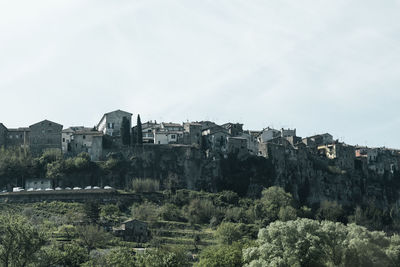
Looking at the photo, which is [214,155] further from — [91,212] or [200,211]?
[91,212]

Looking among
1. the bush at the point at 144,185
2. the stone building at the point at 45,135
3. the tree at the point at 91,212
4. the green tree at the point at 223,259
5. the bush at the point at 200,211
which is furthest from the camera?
the stone building at the point at 45,135

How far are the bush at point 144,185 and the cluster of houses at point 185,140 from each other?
354 inches

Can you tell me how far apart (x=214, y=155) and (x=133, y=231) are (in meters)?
27.4

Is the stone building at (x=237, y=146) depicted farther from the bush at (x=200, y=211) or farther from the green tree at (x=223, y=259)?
the green tree at (x=223, y=259)

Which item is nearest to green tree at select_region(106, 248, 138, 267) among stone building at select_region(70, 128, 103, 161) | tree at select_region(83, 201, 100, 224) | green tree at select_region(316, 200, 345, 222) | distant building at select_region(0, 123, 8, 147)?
tree at select_region(83, 201, 100, 224)

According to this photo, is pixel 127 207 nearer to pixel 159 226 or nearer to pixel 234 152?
pixel 159 226

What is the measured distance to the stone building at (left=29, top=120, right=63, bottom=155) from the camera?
346 ft

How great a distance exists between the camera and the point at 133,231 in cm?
8144

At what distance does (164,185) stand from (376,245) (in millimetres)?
42342

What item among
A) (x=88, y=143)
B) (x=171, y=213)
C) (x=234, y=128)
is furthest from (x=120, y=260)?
(x=234, y=128)

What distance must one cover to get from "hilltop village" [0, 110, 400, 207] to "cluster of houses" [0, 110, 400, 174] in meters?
0.15

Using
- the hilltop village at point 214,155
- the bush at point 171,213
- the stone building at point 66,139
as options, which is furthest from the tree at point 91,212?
the stone building at point 66,139

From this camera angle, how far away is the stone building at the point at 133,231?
80.5 m

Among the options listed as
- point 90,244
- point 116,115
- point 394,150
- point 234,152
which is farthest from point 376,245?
point 394,150
